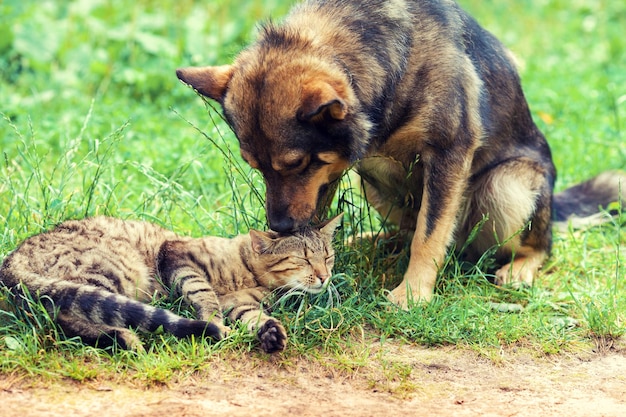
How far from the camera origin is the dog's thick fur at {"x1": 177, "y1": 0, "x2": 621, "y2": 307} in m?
4.42

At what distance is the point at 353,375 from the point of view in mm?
4215

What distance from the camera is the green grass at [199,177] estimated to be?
4414mm

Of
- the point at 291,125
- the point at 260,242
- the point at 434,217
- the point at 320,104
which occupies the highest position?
the point at 320,104

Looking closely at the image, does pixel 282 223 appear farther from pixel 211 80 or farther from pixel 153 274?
pixel 211 80

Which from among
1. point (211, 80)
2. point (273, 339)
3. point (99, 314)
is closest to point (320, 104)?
point (211, 80)

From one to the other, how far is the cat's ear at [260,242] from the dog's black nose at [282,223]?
0.10 m

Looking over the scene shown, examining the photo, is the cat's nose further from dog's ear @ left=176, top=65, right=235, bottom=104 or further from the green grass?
dog's ear @ left=176, top=65, right=235, bottom=104

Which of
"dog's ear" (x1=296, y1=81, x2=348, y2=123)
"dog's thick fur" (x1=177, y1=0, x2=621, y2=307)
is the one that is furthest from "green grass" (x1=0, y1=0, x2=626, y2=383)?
"dog's ear" (x1=296, y1=81, x2=348, y2=123)

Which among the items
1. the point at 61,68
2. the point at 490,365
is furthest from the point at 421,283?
the point at 61,68

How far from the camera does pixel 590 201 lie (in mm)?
6422

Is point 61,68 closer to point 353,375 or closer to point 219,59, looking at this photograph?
point 219,59

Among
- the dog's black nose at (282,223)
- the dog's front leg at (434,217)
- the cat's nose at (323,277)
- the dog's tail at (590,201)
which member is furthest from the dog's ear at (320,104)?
the dog's tail at (590,201)

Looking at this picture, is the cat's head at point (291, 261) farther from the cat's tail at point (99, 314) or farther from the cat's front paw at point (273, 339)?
the cat's tail at point (99, 314)

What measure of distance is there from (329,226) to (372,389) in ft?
3.58
